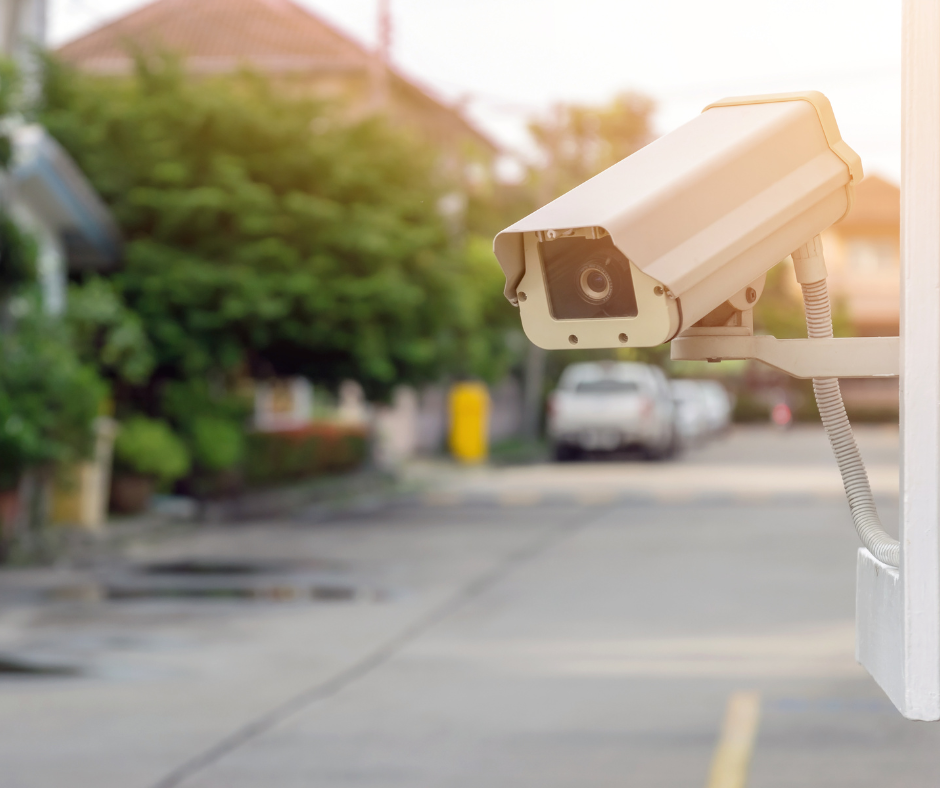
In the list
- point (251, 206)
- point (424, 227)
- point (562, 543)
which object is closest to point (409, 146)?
point (424, 227)

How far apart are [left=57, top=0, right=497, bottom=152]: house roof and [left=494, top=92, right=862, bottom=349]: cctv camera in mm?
34162

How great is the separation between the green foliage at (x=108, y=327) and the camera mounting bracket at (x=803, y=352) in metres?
13.9

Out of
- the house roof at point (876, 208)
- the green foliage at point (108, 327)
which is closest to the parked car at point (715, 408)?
the house roof at point (876, 208)

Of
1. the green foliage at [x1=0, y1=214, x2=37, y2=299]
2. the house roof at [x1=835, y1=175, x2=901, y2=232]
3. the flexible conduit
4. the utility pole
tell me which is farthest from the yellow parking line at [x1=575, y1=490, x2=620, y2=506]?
the house roof at [x1=835, y1=175, x2=901, y2=232]

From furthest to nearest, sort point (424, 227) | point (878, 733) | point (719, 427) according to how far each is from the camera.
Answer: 1. point (719, 427)
2. point (424, 227)
3. point (878, 733)

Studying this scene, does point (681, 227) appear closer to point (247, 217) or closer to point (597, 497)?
point (247, 217)

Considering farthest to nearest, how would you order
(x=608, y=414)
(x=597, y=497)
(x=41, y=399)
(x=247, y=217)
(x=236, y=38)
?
1. (x=236, y=38)
2. (x=608, y=414)
3. (x=597, y=497)
4. (x=247, y=217)
5. (x=41, y=399)

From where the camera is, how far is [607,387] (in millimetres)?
33312

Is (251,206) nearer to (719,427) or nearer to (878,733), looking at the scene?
(878,733)

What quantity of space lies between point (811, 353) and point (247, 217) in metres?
16.3

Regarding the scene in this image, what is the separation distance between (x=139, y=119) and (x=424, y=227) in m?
3.86

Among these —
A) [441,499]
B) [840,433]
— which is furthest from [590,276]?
[441,499]

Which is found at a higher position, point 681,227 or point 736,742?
point 681,227

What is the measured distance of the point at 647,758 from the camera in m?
6.60
